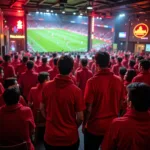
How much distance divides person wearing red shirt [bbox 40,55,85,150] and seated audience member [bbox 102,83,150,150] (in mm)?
641

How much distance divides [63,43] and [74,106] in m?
21.2

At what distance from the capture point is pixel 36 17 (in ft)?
70.8

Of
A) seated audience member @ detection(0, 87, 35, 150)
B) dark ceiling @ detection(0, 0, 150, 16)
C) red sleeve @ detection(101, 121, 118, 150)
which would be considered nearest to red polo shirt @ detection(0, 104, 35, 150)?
seated audience member @ detection(0, 87, 35, 150)

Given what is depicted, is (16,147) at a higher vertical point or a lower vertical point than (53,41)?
lower

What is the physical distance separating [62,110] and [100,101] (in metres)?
0.52

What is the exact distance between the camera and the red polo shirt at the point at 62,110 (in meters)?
1.95

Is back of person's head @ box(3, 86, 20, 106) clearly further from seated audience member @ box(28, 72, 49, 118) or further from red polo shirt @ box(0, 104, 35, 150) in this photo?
seated audience member @ box(28, 72, 49, 118)

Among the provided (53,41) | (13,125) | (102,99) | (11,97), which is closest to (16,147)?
(13,125)

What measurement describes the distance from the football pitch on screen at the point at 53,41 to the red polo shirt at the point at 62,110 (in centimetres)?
2002

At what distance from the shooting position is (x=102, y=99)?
2.24m

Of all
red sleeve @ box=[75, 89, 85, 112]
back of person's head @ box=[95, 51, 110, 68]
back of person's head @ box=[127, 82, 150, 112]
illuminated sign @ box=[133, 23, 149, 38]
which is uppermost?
illuminated sign @ box=[133, 23, 149, 38]

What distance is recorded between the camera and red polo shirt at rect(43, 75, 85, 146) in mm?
1954

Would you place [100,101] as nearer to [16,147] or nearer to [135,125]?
[135,125]

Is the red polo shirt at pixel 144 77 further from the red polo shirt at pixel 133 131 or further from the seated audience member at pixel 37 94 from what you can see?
the red polo shirt at pixel 133 131
